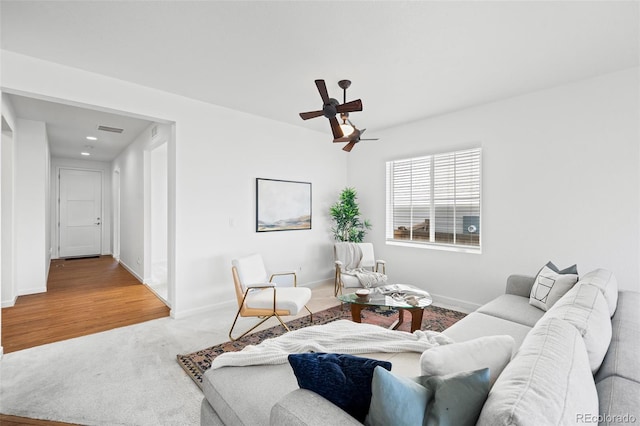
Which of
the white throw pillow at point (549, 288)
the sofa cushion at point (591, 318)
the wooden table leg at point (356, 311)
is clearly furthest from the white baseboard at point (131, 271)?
the sofa cushion at point (591, 318)

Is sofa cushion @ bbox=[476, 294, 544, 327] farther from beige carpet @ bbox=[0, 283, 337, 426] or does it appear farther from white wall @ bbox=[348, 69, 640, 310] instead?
beige carpet @ bbox=[0, 283, 337, 426]

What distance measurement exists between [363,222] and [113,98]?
3.97 m

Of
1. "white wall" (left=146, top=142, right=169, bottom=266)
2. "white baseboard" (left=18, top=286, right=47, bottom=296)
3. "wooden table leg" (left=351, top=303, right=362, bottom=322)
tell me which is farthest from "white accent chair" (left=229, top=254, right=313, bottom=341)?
"white wall" (left=146, top=142, right=169, bottom=266)

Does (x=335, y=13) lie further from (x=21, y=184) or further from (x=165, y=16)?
(x=21, y=184)

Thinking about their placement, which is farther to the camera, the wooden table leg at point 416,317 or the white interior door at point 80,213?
the white interior door at point 80,213

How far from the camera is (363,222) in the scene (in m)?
5.35

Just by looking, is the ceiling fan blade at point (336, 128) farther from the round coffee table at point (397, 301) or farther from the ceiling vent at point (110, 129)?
the ceiling vent at point (110, 129)

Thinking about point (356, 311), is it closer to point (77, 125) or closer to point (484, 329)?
point (484, 329)

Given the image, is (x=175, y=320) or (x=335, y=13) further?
(x=175, y=320)

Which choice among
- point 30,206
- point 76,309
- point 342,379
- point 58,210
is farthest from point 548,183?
point 58,210

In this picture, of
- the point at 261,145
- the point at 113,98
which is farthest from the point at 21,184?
the point at 261,145

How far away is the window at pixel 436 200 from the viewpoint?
4121mm

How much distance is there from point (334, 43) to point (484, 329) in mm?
2602

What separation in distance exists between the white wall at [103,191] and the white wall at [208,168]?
613cm
